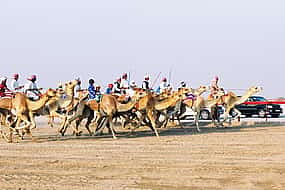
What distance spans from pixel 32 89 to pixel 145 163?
9318 mm

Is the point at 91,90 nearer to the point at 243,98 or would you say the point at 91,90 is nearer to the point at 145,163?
the point at 243,98

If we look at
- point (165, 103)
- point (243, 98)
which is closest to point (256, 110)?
point (243, 98)

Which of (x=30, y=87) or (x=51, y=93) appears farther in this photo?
(x=30, y=87)

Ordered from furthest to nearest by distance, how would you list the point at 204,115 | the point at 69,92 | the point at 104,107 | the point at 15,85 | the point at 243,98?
the point at 204,115 → the point at 243,98 → the point at 15,85 → the point at 69,92 → the point at 104,107

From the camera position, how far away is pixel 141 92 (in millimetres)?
22922

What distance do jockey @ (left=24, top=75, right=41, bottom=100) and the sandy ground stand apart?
1819 mm

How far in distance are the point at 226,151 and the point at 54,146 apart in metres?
5.25

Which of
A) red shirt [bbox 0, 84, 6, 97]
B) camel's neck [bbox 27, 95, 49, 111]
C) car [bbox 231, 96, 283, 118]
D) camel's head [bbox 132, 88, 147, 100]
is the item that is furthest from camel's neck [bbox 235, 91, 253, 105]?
red shirt [bbox 0, 84, 6, 97]

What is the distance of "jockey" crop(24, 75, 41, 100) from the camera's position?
2231cm

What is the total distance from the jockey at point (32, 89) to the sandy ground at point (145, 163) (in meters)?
1.82

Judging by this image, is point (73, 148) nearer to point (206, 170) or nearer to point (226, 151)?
point (226, 151)

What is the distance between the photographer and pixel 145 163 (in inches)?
567

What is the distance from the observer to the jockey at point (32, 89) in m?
22.3

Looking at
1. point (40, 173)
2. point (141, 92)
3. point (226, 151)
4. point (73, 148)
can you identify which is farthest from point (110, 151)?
point (141, 92)
